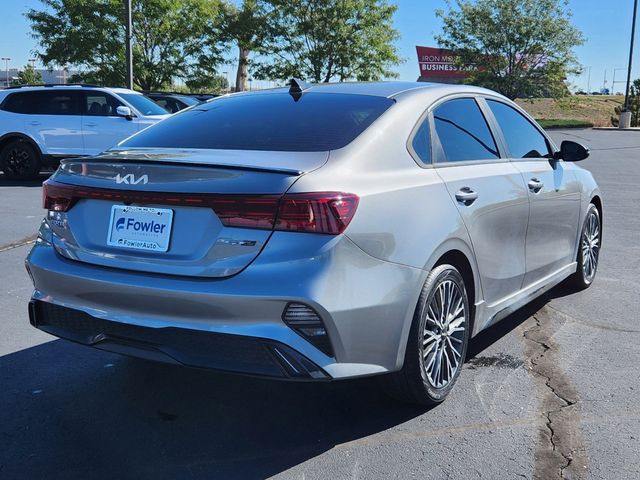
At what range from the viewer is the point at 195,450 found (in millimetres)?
3189

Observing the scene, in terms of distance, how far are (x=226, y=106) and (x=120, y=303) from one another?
1587 millimetres

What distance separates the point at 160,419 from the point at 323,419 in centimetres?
83

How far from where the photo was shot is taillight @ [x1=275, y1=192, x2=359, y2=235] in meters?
2.89

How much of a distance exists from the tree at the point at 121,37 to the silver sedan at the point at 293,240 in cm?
2262

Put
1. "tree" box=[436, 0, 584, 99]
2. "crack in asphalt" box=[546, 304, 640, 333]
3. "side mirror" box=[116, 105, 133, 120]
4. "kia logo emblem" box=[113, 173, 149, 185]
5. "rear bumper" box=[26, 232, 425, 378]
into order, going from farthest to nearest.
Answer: "tree" box=[436, 0, 584, 99]
"side mirror" box=[116, 105, 133, 120]
"crack in asphalt" box=[546, 304, 640, 333]
"kia logo emblem" box=[113, 173, 149, 185]
"rear bumper" box=[26, 232, 425, 378]

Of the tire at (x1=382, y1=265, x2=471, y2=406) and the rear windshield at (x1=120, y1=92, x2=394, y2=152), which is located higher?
the rear windshield at (x1=120, y1=92, x2=394, y2=152)

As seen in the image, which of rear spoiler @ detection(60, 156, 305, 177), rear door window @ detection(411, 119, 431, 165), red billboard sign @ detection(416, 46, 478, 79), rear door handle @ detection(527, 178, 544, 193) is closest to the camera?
rear spoiler @ detection(60, 156, 305, 177)

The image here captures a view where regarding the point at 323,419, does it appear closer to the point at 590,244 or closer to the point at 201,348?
the point at 201,348

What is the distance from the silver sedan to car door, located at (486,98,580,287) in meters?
0.42

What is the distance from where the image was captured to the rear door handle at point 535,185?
461 cm

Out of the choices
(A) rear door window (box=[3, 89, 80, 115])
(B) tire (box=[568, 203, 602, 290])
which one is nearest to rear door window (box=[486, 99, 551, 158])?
(B) tire (box=[568, 203, 602, 290])

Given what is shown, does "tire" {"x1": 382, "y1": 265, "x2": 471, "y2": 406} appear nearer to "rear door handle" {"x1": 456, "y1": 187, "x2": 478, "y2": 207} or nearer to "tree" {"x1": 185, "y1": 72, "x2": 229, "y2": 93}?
"rear door handle" {"x1": 456, "y1": 187, "x2": 478, "y2": 207}

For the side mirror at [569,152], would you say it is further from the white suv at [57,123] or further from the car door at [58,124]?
the car door at [58,124]

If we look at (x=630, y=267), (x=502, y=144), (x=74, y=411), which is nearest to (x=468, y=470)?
(x=74, y=411)
